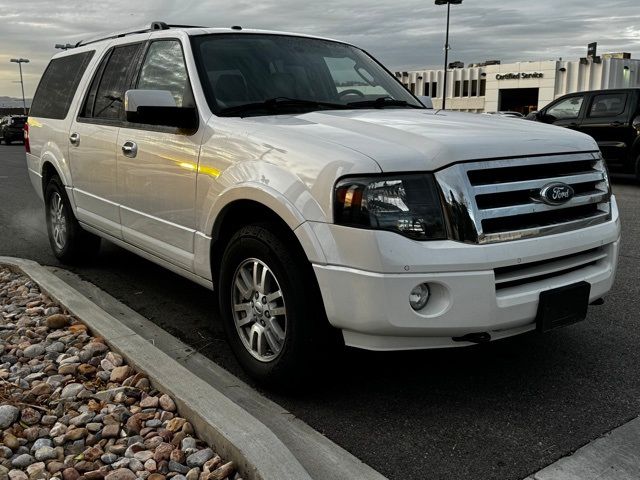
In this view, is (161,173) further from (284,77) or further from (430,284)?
(430,284)

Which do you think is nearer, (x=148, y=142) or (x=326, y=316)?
(x=326, y=316)

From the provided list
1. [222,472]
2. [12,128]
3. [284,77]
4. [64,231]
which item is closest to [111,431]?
[222,472]

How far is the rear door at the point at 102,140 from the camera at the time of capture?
4836mm

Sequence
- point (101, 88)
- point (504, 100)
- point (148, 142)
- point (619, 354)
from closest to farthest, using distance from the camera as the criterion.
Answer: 1. point (619, 354)
2. point (148, 142)
3. point (101, 88)
4. point (504, 100)

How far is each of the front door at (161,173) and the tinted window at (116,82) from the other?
220 millimetres

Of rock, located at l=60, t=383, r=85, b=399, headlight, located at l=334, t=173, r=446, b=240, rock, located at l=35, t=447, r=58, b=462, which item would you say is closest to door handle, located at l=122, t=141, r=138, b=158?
rock, located at l=60, t=383, r=85, b=399

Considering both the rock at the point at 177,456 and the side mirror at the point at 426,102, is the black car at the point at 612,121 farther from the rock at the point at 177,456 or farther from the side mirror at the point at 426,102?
the rock at the point at 177,456

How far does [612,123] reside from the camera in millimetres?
13227

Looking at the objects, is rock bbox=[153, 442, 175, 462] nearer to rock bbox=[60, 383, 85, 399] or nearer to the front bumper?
rock bbox=[60, 383, 85, 399]

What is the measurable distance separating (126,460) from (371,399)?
127 cm

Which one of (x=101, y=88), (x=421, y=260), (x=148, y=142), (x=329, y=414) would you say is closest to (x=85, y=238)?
(x=101, y=88)

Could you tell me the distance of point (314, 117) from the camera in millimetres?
3678

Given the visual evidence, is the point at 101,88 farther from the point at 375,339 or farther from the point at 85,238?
the point at 375,339

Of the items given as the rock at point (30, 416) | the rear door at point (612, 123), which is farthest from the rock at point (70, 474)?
the rear door at point (612, 123)
